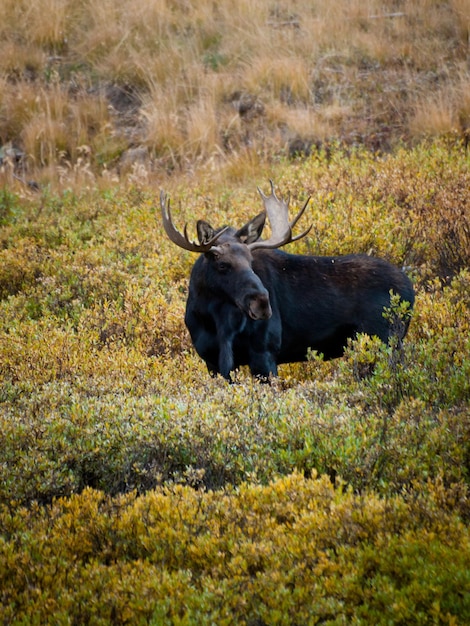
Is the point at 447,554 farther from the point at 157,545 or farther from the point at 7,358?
the point at 7,358

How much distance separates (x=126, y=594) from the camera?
3787 mm

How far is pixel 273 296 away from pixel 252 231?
0.57 m

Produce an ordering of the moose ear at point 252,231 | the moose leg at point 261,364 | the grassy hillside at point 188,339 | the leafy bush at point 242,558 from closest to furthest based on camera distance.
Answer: the leafy bush at point 242,558, the grassy hillside at point 188,339, the moose leg at point 261,364, the moose ear at point 252,231

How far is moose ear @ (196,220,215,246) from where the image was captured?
6855 mm

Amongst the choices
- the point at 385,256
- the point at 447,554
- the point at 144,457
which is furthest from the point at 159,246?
the point at 447,554

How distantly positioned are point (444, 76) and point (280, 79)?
2.94 meters

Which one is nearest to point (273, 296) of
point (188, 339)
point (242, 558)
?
point (188, 339)

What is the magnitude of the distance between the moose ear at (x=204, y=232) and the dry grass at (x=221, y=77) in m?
6.96

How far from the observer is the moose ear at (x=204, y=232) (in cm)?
686

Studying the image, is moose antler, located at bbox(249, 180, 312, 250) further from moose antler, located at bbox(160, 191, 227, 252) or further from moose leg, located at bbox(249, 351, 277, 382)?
moose leg, located at bbox(249, 351, 277, 382)

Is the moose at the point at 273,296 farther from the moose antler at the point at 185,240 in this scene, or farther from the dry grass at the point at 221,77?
the dry grass at the point at 221,77

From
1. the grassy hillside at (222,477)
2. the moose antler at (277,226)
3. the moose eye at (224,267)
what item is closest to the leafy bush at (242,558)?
the grassy hillside at (222,477)

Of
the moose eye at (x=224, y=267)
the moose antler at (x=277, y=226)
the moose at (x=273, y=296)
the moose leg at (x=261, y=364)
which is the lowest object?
the moose leg at (x=261, y=364)

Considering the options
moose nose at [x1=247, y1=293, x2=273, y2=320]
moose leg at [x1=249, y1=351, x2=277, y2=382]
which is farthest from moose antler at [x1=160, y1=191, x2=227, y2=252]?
moose leg at [x1=249, y1=351, x2=277, y2=382]
